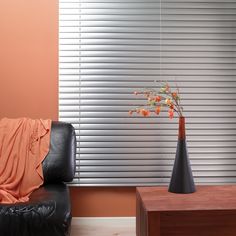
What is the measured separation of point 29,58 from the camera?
261 cm

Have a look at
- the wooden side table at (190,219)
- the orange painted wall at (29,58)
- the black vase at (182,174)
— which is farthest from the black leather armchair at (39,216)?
the orange painted wall at (29,58)

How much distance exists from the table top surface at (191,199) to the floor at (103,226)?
637 mm

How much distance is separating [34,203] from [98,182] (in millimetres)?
972

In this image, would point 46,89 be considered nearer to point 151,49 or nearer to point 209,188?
point 151,49

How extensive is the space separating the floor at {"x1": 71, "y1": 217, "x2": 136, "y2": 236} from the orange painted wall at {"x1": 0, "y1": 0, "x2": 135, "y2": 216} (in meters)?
0.87

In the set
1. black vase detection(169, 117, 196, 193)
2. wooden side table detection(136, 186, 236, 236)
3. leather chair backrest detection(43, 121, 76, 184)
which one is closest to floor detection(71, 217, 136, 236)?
leather chair backrest detection(43, 121, 76, 184)

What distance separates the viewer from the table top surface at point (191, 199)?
69.2 inches

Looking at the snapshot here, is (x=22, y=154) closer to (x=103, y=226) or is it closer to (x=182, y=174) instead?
(x=103, y=226)

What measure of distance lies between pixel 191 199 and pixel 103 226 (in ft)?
3.27

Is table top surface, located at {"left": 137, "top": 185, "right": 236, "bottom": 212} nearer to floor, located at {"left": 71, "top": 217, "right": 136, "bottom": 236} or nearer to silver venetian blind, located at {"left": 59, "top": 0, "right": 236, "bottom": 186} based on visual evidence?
silver venetian blind, located at {"left": 59, "top": 0, "right": 236, "bottom": 186}

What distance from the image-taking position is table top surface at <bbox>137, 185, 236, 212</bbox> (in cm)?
176

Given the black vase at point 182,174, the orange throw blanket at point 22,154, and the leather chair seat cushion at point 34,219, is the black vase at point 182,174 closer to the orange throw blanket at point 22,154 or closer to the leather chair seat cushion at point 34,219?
the leather chair seat cushion at point 34,219

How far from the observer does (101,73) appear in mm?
2602

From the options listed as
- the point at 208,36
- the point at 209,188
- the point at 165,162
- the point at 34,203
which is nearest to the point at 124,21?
the point at 208,36
